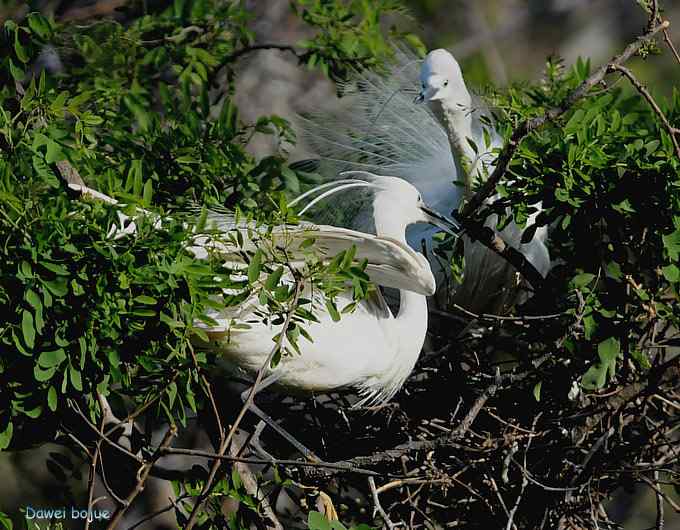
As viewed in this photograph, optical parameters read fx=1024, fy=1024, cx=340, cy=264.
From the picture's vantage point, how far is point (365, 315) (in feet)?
7.26

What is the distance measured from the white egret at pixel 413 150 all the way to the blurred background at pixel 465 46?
4.2 inches

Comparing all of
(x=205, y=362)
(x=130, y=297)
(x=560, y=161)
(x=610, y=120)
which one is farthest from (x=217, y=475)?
(x=610, y=120)

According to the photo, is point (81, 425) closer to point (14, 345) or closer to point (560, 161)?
point (14, 345)

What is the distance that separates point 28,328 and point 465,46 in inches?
143

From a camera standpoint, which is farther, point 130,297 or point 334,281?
point 334,281

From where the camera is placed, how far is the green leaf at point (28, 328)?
149 centimetres

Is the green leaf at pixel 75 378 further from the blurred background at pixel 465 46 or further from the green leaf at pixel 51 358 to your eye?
the blurred background at pixel 465 46

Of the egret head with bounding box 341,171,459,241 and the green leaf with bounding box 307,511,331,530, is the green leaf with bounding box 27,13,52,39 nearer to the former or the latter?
the egret head with bounding box 341,171,459,241

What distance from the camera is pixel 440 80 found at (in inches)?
98.8

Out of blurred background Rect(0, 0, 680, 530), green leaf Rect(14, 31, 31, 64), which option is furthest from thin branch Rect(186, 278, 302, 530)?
blurred background Rect(0, 0, 680, 530)

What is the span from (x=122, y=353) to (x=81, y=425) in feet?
1.21

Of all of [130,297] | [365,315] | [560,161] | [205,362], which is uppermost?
[560,161]

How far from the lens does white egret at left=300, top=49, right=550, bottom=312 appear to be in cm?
281

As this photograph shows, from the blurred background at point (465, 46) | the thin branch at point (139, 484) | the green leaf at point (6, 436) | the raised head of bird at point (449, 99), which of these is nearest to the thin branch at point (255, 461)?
the thin branch at point (139, 484)
